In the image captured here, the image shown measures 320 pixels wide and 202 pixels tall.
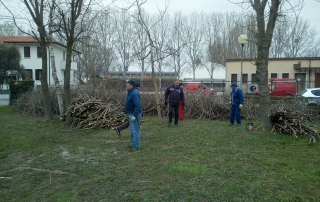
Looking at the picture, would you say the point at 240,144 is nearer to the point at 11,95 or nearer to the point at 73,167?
the point at 73,167

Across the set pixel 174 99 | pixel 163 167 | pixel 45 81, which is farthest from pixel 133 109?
pixel 45 81

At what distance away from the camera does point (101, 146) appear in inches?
309

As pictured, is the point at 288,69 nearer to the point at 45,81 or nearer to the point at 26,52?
the point at 45,81

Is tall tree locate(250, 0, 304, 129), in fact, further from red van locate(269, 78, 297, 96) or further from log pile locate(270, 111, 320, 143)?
red van locate(269, 78, 297, 96)

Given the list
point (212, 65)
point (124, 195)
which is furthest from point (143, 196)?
point (212, 65)

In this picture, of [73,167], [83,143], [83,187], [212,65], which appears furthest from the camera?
[212,65]

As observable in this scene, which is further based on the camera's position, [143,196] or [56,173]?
[56,173]

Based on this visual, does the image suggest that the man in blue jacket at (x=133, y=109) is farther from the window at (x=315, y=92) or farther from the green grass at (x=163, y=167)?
the window at (x=315, y=92)

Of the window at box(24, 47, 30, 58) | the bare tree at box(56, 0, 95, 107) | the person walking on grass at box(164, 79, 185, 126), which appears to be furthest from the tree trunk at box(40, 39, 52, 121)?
the window at box(24, 47, 30, 58)

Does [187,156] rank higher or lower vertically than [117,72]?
lower

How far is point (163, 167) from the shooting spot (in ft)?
19.0

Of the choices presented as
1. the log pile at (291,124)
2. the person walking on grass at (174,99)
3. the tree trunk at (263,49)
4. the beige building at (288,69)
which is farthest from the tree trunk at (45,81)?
the beige building at (288,69)

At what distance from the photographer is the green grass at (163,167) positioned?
14.7ft

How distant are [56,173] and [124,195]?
1.82 meters
